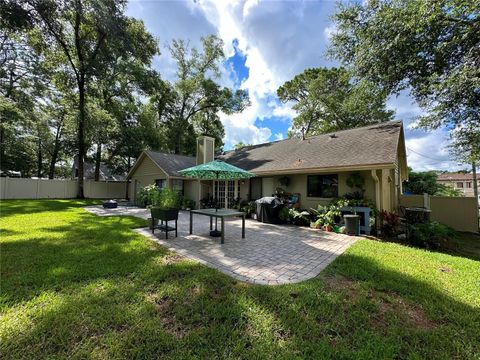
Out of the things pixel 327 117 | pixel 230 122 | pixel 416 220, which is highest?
pixel 230 122

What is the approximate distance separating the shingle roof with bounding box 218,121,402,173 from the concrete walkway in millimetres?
3081

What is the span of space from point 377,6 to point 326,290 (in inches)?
464

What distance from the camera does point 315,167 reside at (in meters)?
9.28

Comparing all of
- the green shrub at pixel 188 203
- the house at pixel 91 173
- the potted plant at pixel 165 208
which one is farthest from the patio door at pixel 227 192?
the house at pixel 91 173

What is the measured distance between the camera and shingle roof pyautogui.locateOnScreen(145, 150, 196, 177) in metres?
15.0

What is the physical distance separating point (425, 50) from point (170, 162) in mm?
15221

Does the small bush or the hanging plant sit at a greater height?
the hanging plant

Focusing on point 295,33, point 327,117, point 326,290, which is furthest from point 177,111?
point 326,290

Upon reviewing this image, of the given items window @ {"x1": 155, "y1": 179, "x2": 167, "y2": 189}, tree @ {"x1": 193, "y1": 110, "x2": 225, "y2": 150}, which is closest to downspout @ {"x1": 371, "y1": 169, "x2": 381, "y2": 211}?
window @ {"x1": 155, "y1": 179, "x2": 167, "y2": 189}

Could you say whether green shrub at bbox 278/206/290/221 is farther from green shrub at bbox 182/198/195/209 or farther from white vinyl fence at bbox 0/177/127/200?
white vinyl fence at bbox 0/177/127/200

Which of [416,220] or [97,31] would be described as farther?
[97,31]

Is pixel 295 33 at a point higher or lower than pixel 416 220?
higher

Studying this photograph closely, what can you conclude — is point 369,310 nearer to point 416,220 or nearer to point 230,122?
point 416,220

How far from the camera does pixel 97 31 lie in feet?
58.5
